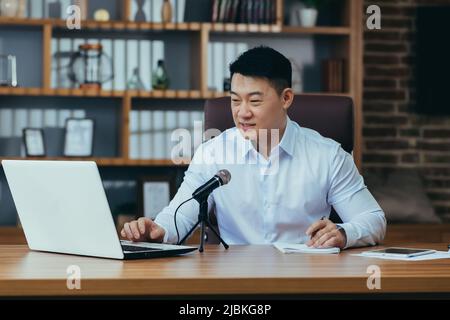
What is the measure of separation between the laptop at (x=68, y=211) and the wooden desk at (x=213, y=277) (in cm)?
6

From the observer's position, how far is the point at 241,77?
267cm

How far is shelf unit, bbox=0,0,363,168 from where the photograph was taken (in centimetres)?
436

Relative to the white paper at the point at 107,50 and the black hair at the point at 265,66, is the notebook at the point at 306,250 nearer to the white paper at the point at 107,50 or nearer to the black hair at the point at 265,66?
the black hair at the point at 265,66

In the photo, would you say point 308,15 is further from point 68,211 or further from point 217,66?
point 68,211

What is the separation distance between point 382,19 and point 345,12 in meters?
0.25

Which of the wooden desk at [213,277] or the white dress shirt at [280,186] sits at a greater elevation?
the white dress shirt at [280,186]

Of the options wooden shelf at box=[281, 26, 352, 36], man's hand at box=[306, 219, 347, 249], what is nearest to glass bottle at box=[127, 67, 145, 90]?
wooden shelf at box=[281, 26, 352, 36]

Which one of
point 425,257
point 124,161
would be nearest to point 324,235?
point 425,257

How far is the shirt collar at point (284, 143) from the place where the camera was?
272 cm

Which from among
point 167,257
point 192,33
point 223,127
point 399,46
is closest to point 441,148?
point 399,46

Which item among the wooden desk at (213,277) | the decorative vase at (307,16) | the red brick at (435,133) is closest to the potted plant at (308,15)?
the decorative vase at (307,16)

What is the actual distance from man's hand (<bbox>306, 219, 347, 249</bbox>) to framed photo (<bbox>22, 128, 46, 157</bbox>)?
2477 mm

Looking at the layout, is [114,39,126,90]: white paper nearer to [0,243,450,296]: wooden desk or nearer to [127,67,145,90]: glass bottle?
[127,67,145,90]: glass bottle

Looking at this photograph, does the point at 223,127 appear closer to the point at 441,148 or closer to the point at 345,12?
the point at 345,12
